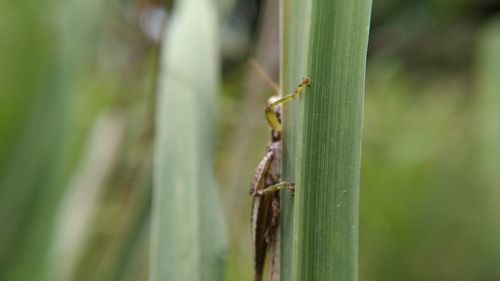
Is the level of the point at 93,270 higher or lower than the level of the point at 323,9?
lower

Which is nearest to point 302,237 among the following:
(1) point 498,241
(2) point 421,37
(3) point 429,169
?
(1) point 498,241

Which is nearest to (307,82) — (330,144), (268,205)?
(330,144)

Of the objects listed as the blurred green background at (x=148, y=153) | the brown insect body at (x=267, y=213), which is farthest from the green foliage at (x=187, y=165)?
the blurred green background at (x=148, y=153)

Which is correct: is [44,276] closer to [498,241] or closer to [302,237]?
[302,237]

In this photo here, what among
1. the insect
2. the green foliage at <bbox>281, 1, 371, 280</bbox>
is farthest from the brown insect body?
the green foliage at <bbox>281, 1, 371, 280</bbox>

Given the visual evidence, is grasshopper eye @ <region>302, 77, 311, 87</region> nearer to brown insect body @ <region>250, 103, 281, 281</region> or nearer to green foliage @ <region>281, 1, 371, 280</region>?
green foliage @ <region>281, 1, 371, 280</region>

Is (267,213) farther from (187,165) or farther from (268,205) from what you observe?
(187,165)
